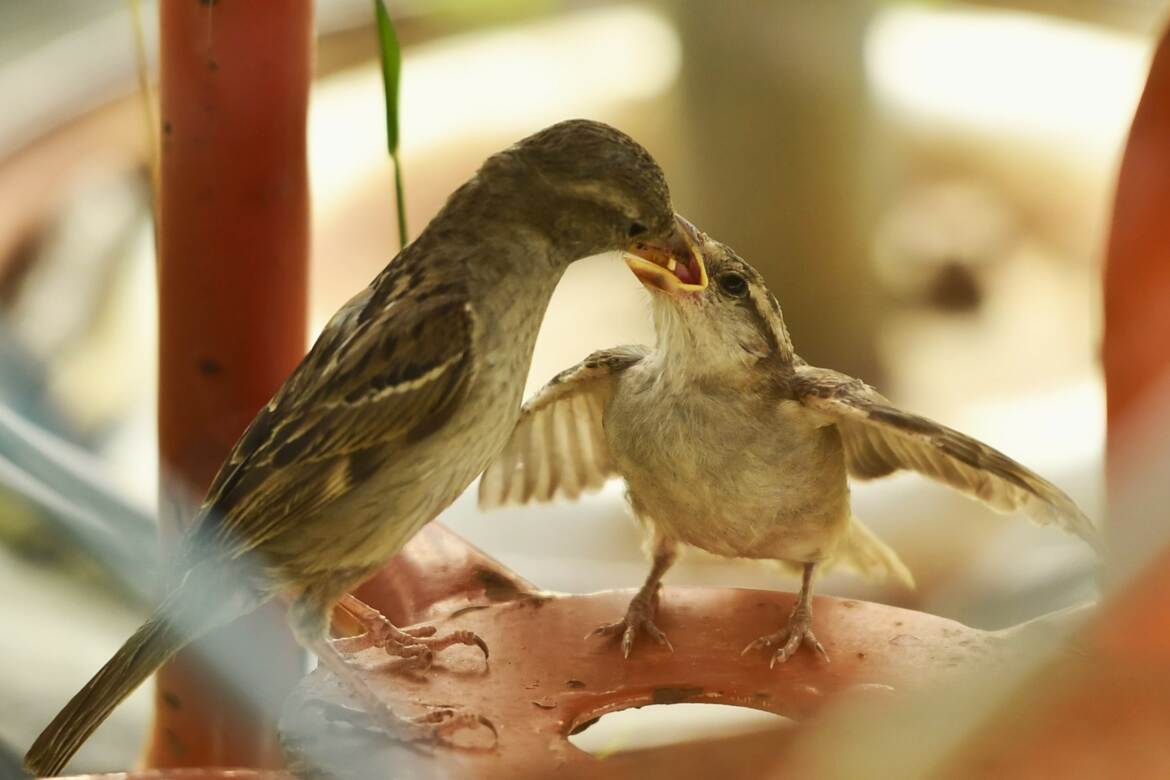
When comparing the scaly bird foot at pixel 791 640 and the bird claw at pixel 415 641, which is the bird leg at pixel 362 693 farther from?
the scaly bird foot at pixel 791 640

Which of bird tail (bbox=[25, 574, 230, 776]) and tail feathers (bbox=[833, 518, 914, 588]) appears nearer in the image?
bird tail (bbox=[25, 574, 230, 776])

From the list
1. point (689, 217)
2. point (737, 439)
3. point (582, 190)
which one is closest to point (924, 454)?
point (737, 439)

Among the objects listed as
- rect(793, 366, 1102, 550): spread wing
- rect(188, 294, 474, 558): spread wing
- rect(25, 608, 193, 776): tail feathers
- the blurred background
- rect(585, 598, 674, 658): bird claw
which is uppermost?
the blurred background

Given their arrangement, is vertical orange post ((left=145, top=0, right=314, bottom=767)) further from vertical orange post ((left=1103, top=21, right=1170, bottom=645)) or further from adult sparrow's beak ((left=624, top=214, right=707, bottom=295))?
vertical orange post ((left=1103, top=21, right=1170, bottom=645))

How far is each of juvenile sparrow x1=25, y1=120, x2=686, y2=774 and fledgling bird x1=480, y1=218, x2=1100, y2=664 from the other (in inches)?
5.4

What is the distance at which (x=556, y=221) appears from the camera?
4.06 feet

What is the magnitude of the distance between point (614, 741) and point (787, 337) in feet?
1.53

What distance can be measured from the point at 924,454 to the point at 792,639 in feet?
0.73

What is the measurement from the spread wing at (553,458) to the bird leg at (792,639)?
330mm

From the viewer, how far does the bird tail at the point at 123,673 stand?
3.83ft

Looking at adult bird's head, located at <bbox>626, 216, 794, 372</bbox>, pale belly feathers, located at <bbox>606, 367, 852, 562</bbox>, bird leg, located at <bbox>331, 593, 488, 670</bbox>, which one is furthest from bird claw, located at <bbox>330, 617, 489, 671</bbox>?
adult bird's head, located at <bbox>626, 216, 794, 372</bbox>

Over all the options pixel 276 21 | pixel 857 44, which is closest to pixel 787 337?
pixel 276 21

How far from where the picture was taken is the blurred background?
1.88 meters

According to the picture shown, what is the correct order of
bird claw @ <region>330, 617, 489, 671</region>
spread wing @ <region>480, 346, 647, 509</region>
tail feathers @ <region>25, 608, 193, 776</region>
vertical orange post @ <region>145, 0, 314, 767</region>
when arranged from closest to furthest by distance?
tail feathers @ <region>25, 608, 193, 776</region>, bird claw @ <region>330, 617, 489, 671</region>, vertical orange post @ <region>145, 0, 314, 767</region>, spread wing @ <region>480, 346, 647, 509</region>
